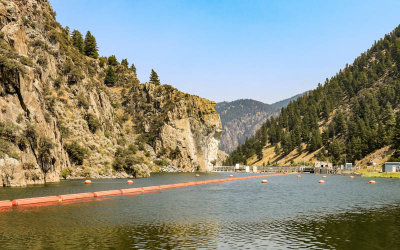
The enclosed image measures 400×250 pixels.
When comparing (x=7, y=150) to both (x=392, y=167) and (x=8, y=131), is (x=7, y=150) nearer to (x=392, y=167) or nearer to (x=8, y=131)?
(x=8, y=131)

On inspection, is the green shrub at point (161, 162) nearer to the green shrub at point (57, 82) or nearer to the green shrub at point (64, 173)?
the green shrub at point (57, 82)

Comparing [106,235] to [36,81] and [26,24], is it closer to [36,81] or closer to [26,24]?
[36,81]

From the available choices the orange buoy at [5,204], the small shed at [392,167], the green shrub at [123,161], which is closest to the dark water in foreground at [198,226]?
the orange buoy at [5,204]

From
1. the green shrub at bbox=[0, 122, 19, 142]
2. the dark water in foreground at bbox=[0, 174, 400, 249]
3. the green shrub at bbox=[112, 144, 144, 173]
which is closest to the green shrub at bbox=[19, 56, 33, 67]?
the green shrub at bbox=[0, 122, 19, 142]

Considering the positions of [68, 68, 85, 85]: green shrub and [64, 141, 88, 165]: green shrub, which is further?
[68, 68, 85, 85]: green shrub

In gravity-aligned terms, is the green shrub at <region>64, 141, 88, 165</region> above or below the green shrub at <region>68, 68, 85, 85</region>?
below

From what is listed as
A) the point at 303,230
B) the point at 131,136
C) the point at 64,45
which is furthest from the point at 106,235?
the point at 131,136

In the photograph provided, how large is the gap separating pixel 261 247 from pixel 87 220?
19350mm

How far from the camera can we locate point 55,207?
1773 inches

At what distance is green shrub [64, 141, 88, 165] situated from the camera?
106438 mm

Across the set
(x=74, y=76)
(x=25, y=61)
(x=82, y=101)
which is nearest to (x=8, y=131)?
(x=25, y=61)

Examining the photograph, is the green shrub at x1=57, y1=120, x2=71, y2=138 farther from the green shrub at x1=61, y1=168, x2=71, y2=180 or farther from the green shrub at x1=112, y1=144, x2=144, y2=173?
the green shrub at x1=112, y1=144, x2=144, y2=173

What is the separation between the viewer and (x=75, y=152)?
106 meters

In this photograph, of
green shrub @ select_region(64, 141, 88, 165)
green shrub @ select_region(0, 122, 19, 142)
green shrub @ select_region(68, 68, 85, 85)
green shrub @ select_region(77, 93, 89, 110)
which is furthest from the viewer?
green shrub @ select_region(68, 68, 85, 85)
